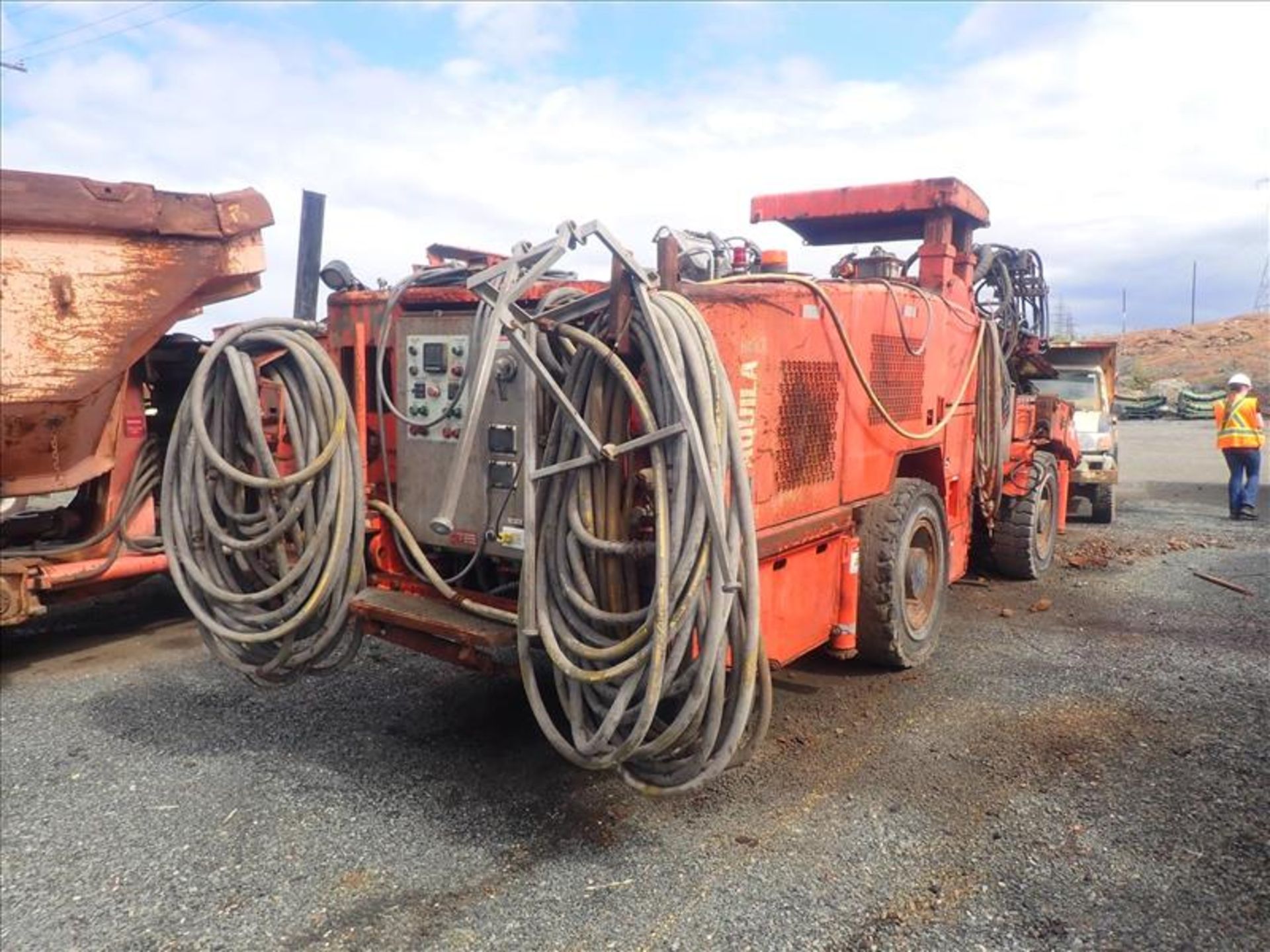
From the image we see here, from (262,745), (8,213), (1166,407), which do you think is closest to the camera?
(8,213)

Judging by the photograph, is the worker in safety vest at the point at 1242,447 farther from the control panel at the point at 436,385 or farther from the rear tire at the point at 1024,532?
the control panel at the point at 436,385

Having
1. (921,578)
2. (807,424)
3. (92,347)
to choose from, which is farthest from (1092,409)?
(92,347)

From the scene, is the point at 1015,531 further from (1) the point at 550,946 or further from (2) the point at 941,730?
(1) the point at 550,946

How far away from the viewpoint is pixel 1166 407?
86.8ft

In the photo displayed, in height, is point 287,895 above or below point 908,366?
below

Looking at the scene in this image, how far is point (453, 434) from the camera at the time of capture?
148 inches

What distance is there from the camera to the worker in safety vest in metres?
10.0

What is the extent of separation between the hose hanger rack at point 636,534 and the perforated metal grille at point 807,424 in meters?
0.78

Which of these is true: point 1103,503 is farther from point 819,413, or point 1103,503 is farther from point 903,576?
point 819,413

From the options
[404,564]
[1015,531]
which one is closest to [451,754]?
[404,564]

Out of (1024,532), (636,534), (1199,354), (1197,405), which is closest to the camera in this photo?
(636,534)

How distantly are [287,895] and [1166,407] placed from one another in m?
28.7

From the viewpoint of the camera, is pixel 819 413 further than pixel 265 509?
Yes

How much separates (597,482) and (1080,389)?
9.08m
